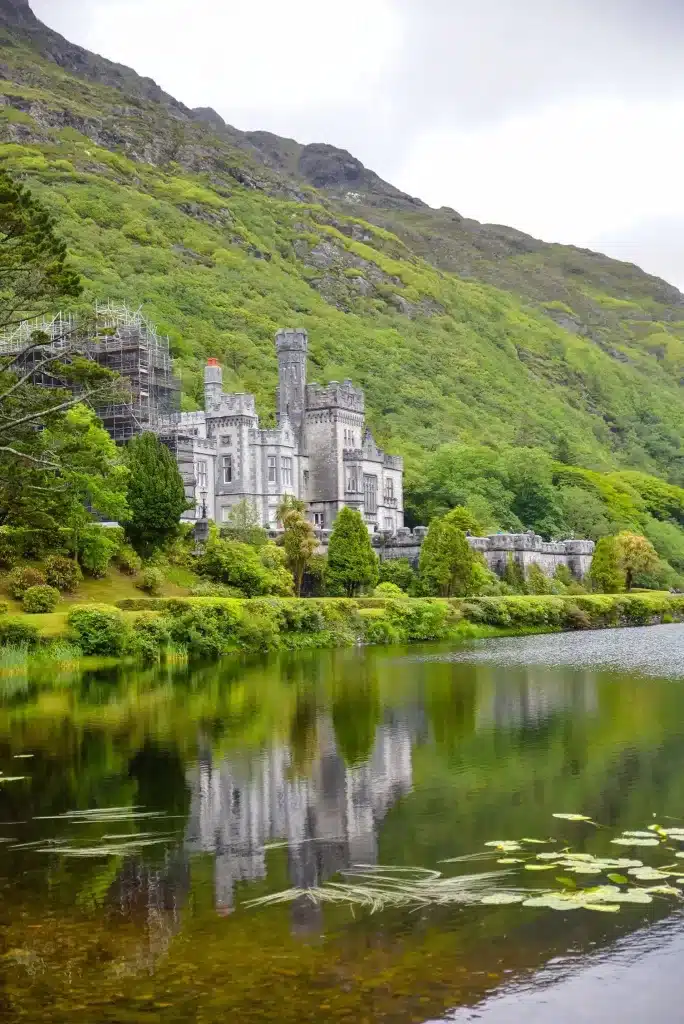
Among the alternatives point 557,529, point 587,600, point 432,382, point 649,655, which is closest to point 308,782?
A: point 649,655

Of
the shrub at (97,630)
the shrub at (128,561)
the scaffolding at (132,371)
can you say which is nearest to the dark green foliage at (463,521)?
the scaffolding at (132,371)

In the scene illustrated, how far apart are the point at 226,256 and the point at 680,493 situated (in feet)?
255

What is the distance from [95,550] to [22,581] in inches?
256

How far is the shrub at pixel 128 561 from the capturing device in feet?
197

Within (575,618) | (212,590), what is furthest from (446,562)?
(212,590)

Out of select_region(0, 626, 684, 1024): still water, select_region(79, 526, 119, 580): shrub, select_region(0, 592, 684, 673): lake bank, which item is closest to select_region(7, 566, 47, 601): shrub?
select_region(0, 592, 684, 673): lake bank

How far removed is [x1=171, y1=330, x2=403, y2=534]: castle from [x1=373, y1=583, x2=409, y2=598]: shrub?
41.5ft

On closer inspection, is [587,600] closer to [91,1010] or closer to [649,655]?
[649,655]

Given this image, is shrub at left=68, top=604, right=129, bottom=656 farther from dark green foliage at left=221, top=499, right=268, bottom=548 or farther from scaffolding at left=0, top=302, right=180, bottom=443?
scaffolding at left=0, top=302, right=180, bottom=443

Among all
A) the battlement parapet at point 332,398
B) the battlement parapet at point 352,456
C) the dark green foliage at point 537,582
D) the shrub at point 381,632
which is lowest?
the shrub at point 381,632

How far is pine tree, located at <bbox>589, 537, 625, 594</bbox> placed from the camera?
3435 inches

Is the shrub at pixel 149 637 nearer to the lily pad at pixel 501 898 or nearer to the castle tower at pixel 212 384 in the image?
the lily pad at pixel 501 898

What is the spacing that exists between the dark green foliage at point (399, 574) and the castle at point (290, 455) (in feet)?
19.9

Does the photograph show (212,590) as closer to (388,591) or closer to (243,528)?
(243,528)
